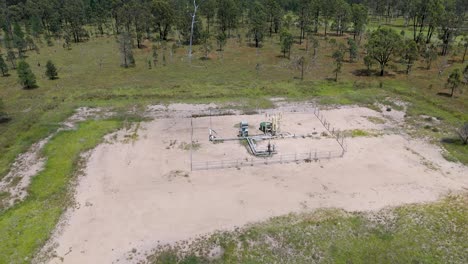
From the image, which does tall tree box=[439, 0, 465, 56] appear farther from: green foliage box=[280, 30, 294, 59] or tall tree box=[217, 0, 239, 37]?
tall tree box=[217, 0, 239, 37]

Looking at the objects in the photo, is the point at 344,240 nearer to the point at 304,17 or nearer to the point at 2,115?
the point at 2,115

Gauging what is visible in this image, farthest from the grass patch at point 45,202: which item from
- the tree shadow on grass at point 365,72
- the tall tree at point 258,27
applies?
the tall tree at point 258,27

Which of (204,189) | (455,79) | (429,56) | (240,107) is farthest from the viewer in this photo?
(429,56)

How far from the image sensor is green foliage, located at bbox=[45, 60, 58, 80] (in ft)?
173

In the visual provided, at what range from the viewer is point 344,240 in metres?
22.4

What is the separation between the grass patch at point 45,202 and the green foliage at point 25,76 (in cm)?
1887

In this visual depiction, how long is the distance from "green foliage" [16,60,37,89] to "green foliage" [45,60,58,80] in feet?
11.7

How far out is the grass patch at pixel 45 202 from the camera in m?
21.7

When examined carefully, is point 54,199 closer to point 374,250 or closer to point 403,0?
point 374,250

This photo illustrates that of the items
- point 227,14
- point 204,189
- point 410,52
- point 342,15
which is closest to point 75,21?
point 227,14

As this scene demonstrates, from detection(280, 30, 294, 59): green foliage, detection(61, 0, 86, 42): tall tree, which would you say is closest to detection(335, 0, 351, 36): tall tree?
detection(280, 30, 294, 59): green foliage

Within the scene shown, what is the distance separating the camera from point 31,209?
24984 mm

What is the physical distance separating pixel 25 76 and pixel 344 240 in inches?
1881

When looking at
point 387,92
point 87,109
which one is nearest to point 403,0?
point 387,92
